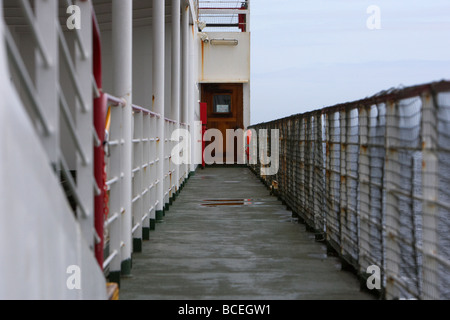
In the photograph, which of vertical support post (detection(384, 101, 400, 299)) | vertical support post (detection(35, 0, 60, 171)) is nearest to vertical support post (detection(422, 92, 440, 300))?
vertical support post (detection(384, 101, 400, 299))

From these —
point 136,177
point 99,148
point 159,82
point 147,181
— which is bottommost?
point 147,181

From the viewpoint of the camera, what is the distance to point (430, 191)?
3.13m

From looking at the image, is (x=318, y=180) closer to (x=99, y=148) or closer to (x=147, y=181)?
(x=147, y=181)

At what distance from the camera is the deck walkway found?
4.52 meters

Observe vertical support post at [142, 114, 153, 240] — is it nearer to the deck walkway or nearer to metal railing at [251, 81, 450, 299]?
the deck walkway

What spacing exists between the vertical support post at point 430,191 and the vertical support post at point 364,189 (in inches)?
50.2

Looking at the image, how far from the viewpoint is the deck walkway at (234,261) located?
452 cm

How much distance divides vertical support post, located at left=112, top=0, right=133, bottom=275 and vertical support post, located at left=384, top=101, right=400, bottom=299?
2103 mm

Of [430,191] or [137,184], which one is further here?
[137,184]

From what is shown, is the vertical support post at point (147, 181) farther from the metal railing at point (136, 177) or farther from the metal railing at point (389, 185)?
the metal railing at point (389, 185)

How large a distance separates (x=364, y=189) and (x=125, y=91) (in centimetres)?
219

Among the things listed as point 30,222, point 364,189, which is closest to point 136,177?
point 364,189

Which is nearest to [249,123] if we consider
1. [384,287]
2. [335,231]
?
[335,231]

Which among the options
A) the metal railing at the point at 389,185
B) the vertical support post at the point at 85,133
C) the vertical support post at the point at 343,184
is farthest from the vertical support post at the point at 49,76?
the vertical support post at the point at 343,184
